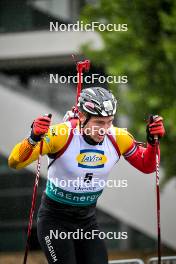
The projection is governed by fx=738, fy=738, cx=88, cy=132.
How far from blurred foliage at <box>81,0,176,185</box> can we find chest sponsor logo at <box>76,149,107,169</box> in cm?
356

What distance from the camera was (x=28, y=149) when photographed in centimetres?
555

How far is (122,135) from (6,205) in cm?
819

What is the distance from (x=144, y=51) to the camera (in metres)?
9.50

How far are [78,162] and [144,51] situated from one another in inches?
158

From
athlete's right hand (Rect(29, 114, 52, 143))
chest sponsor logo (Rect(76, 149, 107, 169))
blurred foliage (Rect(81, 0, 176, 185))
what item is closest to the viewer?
athlete's right hand (Rect(29, 114, 52, 143))

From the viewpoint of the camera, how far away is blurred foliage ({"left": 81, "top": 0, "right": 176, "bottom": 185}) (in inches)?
365

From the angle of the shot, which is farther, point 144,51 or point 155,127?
point 144,51

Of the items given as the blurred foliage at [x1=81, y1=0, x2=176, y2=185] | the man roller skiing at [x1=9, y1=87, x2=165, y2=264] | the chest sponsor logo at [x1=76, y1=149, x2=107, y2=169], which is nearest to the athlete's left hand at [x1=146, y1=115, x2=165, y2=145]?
the man roller skiing at [x1=9, y1=87, x2=165, y2=264]

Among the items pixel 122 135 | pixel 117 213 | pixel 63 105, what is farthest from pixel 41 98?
pixel 122 135

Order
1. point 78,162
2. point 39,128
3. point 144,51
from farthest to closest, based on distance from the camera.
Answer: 1. point 144,51
2. point 78,162
3. point 39,128

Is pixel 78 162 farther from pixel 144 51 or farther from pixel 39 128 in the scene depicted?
pixel 144 51

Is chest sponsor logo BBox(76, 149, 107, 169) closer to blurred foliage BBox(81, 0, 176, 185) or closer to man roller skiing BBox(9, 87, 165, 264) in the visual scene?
man roller skiing BBox(9, 87, 165, 264)

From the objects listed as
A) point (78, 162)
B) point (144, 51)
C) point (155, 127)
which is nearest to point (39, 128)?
point (78, 162)

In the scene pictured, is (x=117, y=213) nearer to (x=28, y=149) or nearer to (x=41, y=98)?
(x=41, y=98)
